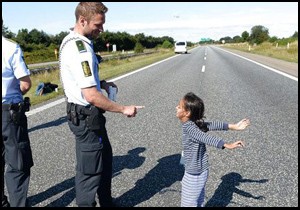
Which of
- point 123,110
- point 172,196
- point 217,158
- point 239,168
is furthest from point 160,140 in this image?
point 123,110

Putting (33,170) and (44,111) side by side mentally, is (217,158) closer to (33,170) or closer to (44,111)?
(33,170)

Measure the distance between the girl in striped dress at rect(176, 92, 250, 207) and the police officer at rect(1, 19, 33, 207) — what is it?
1543 millimetres

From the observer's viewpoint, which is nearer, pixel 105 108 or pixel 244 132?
pixel 105 108

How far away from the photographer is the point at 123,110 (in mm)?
2881

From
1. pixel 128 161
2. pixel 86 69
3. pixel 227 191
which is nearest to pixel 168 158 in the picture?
pixel 128 161

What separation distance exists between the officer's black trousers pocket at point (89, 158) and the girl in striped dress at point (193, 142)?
820mm

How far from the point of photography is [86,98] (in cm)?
268

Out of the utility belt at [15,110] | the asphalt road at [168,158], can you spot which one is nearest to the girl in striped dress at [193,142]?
the asphalt road at [168,158]

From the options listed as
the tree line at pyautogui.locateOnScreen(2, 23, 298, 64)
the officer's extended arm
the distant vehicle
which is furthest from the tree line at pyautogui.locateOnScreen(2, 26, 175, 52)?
the officer's extended arm

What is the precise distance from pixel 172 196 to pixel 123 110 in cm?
131

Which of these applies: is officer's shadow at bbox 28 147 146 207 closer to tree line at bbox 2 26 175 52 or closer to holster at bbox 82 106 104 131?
holster at bbox 82 106 104 131

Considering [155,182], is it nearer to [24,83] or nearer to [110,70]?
[24,83]

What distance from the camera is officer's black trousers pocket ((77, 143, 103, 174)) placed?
Answer: 2889 millimetres

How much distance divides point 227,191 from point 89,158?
5.72ft
